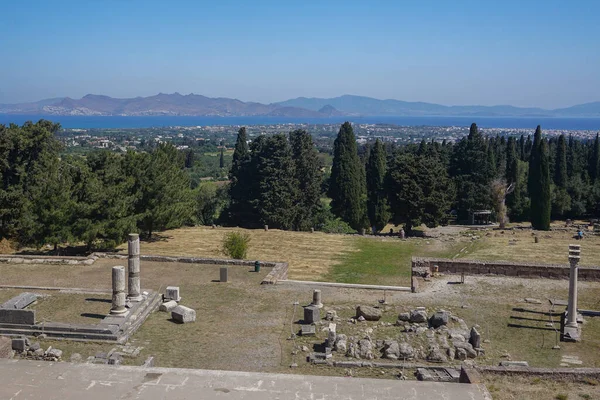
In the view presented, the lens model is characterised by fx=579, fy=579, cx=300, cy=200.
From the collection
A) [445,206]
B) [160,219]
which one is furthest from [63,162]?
[445,206]

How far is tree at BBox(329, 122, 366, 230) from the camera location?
163 feet

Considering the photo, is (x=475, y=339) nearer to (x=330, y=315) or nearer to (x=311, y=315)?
(x=330, y=315)

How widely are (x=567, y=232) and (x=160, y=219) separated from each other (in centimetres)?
3056

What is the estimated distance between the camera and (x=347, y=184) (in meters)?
50.0

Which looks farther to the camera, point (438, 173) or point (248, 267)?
point (438, 173)

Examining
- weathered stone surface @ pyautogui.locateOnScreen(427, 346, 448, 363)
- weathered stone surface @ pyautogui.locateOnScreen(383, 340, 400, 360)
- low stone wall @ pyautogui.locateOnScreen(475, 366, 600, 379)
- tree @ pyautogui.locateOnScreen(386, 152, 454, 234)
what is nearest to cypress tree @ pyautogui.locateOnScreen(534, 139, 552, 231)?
tree @ pyautogui.locateOnScreen(386, 152, 454, 234)

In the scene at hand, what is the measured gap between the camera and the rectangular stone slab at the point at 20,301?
18.3m

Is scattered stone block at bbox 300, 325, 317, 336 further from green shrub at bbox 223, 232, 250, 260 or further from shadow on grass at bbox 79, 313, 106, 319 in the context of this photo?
green shrub at bbox 223, 232, 250, 260

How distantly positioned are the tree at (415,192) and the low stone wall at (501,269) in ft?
62.3

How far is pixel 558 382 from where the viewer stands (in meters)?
13.8

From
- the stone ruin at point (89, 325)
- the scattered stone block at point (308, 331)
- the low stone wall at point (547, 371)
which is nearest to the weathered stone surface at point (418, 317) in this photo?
the scattered stone block at point (308, 331)

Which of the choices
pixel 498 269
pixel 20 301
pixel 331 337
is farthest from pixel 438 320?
pixel 20 301

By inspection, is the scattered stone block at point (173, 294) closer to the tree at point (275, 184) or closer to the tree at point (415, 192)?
the tree at point (275, 184)

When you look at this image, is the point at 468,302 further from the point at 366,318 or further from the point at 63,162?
the point at 63,162
